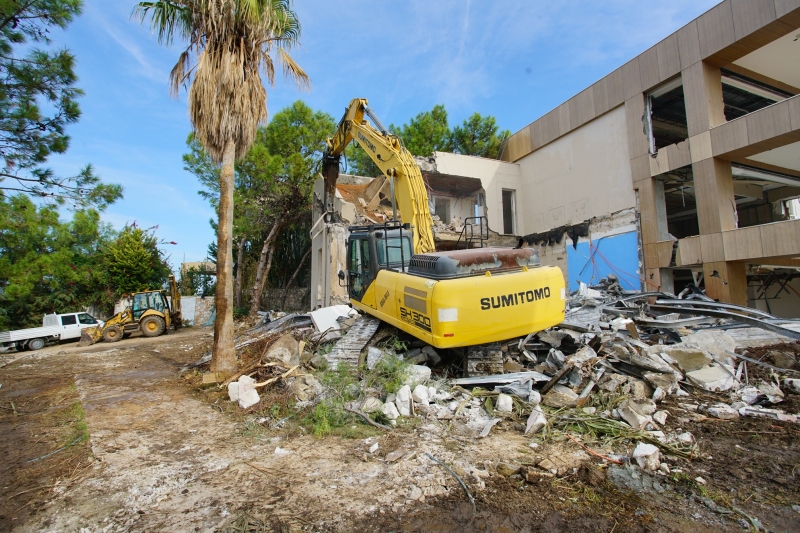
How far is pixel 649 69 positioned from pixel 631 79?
0.70m

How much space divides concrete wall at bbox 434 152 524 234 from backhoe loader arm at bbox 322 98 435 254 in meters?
9.55

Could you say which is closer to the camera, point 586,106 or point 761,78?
point 761,78

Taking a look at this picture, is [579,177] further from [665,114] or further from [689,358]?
[689,358]

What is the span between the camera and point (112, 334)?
1706 cm

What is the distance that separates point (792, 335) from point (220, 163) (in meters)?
10.6

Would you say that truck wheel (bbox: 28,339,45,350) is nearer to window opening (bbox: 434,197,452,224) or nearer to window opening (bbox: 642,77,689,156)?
window opening (bbox: 434,197,452,224)

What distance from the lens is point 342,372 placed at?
5680mm

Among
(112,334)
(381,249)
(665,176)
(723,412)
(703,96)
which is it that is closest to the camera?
(723,412)

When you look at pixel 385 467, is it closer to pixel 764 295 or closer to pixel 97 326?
pixel 97 326

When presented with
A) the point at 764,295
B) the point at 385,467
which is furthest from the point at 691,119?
the point at 385,467

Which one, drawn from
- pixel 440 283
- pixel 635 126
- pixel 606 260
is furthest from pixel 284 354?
pixel 635 126

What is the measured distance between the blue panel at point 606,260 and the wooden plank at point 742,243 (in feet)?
9.23

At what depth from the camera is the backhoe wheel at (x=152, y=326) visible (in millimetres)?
17750

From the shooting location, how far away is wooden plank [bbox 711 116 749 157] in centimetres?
1182
